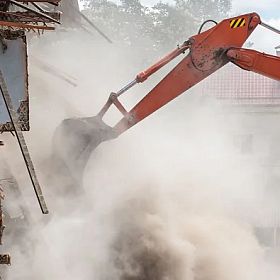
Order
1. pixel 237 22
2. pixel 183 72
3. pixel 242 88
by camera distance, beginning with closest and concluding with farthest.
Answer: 1. pixel 237 22
2. pixel 183 72
3. pixel 242 88

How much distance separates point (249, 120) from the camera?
20.9 m

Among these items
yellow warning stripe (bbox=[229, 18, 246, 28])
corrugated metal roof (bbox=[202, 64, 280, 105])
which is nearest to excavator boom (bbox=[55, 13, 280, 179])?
yellow warning stripe (bbox=[229, 18, 246, 28])

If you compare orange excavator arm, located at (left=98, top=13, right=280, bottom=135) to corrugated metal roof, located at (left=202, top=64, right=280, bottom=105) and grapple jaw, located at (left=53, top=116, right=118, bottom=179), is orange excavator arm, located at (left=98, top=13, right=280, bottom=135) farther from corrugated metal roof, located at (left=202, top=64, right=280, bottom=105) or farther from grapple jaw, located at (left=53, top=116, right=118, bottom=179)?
corrugated metal roof, located at (left=202, top=64, right=280, bottom=105)

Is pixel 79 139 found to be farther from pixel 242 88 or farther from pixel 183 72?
pixel 242 88

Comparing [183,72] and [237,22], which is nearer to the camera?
[237,22]

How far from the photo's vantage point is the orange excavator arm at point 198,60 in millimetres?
7875

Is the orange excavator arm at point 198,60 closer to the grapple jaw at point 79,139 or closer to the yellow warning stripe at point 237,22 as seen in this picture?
the yellow warning stripe at point 237,22

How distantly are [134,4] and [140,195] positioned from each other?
91.5 feet

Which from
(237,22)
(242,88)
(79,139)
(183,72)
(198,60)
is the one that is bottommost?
(242,88)

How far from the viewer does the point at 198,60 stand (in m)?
8.02

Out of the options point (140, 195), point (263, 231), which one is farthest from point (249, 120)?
point (140, 195)

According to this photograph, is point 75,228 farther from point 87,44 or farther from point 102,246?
point 87,44

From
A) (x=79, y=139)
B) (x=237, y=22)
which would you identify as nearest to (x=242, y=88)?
(x=237, y=22)

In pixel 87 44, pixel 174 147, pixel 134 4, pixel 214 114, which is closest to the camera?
pixel 174 147
